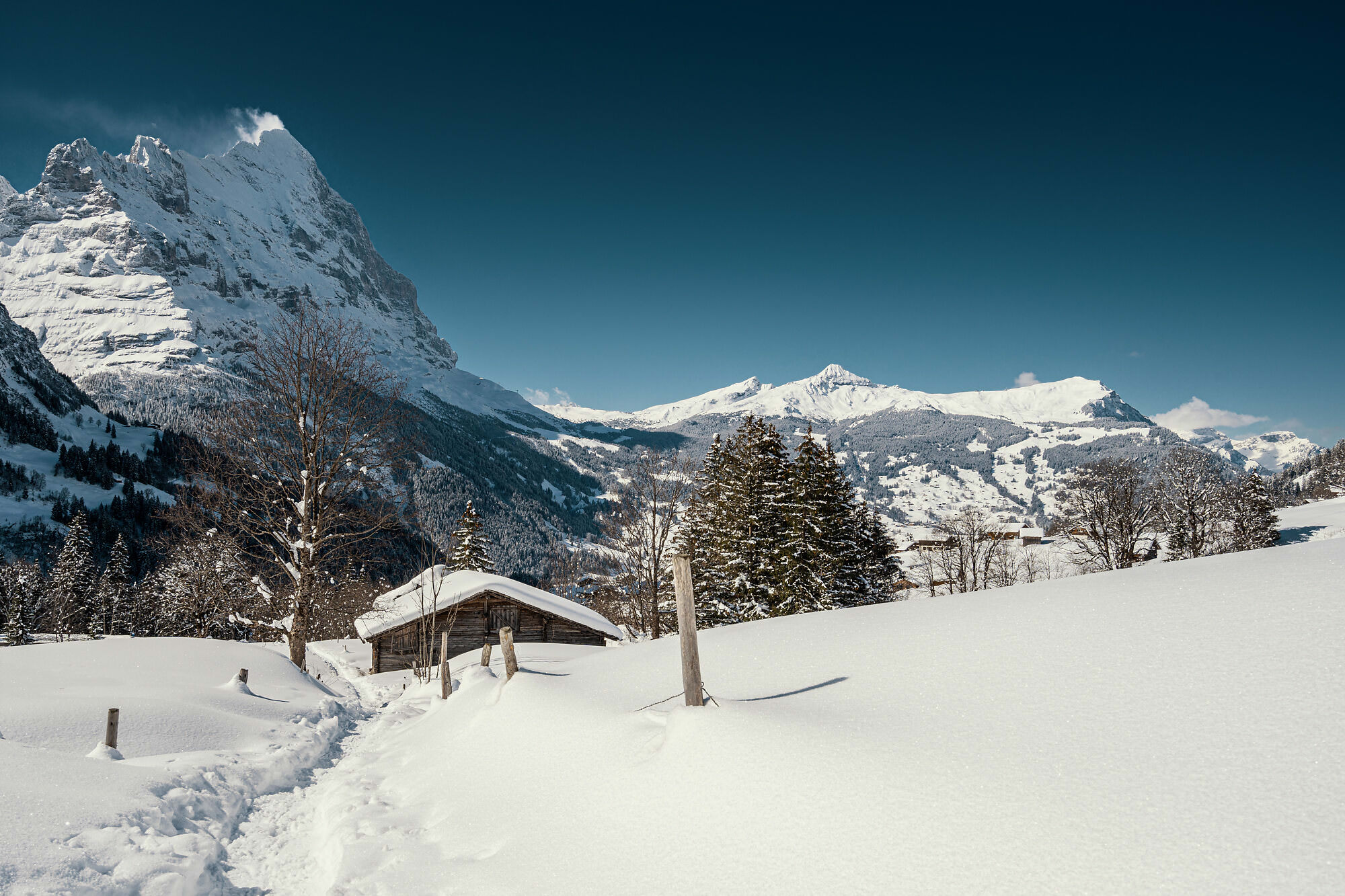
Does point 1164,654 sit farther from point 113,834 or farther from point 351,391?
point 351,391

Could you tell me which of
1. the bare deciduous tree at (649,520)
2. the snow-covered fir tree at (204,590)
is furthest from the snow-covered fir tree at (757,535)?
the snow-covered fir tree at (204,590)

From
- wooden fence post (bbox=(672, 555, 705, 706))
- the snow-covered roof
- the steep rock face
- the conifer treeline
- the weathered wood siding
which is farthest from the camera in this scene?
the steep rock face

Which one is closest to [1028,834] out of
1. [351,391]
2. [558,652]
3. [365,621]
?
[351,391]

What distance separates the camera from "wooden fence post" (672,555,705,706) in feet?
21.1

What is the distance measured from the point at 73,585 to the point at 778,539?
64798mm

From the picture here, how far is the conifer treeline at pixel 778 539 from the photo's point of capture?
1067 inches

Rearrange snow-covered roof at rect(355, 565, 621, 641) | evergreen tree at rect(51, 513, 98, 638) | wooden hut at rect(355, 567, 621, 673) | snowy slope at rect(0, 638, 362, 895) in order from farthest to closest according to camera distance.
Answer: evergreen tree at rect(51, 513, 98, 638) → wooden hut at rect(355, 567, 621, 673) → snow-covered roof at rect(355, 565, 621, 641) → snowy slope at rect(0, 638, 362, 895)

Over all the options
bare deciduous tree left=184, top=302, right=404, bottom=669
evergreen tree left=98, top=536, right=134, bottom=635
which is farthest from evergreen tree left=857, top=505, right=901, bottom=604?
evergreen tree left=98, top=536, right=134, bottom=635

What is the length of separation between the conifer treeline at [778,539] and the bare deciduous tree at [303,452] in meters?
14.7

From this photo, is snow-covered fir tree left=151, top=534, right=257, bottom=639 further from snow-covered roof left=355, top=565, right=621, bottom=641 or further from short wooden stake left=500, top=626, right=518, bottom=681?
short wooden stake left=500, top=626, right=518, bottom=681

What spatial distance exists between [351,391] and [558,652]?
15442mm

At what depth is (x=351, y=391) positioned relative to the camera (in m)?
17.5

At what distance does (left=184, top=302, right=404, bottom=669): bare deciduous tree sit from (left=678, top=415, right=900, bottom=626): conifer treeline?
14710mm

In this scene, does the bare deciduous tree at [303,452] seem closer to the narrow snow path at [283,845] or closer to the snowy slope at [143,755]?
the snowy slope at [143,755]
